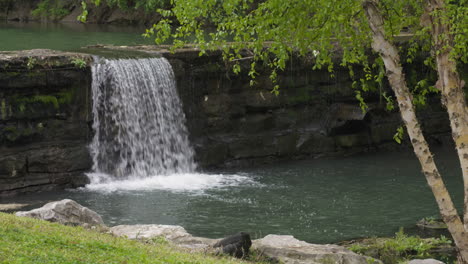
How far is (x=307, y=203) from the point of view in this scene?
61.4ft

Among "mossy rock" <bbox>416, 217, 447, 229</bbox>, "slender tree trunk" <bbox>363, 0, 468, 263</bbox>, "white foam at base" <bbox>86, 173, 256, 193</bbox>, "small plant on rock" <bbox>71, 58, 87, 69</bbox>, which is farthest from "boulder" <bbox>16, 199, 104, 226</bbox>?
"small plant on rock" <bbox>71, 58, 87, 69</bbox>

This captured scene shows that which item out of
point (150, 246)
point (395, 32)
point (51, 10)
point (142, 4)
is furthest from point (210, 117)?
point (51, 10)

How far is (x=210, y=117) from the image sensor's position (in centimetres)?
2306

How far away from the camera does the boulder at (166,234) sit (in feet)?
43.2

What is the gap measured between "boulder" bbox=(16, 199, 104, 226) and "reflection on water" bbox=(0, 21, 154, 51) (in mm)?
17184

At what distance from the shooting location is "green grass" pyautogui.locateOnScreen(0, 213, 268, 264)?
368 inches

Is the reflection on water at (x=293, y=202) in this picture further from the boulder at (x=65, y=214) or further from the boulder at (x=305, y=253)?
the boulder at (x=305, y=253)

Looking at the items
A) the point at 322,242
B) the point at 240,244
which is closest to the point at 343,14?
the point at 240,244

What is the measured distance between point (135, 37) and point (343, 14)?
29.1m

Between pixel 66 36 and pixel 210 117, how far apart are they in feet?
65.1

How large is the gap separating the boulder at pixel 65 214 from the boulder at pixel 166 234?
1.81 feet

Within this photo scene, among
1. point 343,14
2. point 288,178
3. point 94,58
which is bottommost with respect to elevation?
point 288,178

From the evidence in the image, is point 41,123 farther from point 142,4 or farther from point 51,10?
point 51,10

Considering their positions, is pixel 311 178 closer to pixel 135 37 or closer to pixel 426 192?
pixel 426 192
